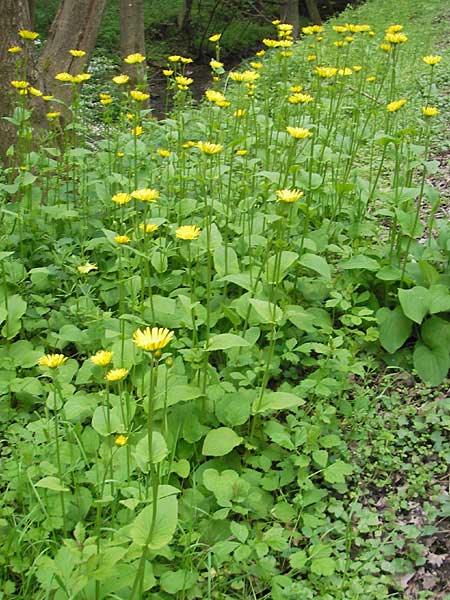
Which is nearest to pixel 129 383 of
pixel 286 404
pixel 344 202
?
pixel 286 404

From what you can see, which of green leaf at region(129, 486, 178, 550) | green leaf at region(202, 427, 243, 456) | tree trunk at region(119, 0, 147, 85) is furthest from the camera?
tree trunk at region(119, 0, 147, 85)

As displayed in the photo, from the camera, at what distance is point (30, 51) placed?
4.20 meters

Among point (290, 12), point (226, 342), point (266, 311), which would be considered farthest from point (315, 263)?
point (290, 12)

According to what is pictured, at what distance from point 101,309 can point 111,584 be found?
1.51 metres

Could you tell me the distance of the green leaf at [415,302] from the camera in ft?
8.82

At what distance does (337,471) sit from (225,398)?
0.47 meters

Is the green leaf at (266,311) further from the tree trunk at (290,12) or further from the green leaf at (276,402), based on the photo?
the tree trunk at (290,12)

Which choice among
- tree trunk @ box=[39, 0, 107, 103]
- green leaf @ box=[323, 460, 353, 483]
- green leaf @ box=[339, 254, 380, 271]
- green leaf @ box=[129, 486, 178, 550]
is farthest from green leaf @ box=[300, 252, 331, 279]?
tree trunk @ box=[39, 0, 107, 103]

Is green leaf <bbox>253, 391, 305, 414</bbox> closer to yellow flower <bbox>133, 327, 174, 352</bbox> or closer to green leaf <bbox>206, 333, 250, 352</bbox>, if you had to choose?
green leaf <bbox>206, 333, 250, 352</bbox>

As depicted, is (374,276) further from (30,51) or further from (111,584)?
(30,51)

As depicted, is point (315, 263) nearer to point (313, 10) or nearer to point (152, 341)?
point (152, 341)

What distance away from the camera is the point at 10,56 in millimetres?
4125

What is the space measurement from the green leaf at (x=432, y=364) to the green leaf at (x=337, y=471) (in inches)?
23.2

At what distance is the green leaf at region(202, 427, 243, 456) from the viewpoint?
7.24 ft
